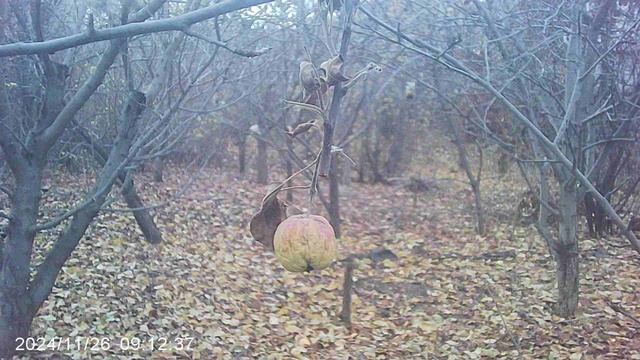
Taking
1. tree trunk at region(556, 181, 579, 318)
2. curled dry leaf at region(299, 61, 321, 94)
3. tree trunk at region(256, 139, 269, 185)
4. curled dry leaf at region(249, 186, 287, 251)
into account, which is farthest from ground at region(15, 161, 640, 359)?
curled dry leaf at region(299, 61, 321, 94)

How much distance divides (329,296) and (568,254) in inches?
92.6

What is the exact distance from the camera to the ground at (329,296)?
5.24m

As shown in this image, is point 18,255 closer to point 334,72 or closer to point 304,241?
point 304,241

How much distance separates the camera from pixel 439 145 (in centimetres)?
1316

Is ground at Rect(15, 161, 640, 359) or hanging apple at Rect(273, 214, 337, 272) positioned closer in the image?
hanging apple at Rect(273, 214, 337, 272)

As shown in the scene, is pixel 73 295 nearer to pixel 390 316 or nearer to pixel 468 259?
pixel 390 316

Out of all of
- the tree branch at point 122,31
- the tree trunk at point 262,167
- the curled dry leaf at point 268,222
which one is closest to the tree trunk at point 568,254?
the tree branch at point 122,31

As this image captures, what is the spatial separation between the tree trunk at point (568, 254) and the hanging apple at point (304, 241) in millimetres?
4749

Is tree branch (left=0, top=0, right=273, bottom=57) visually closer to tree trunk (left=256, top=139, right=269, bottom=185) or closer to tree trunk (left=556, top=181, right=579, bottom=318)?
tree trunk (left=556, top=181, right=579, bottom=318)

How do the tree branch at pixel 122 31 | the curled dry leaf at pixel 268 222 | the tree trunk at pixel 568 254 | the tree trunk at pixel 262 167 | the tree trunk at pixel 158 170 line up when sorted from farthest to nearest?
the tree trunk at pixel 262 167 < the tree trunk at pixel 158 170 < the tree trunk at pixel 568 254 < the tree branch at pixel 122 31 < the curled dry leaf at pixel 268 222

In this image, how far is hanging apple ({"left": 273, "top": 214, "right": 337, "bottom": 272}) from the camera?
113cm

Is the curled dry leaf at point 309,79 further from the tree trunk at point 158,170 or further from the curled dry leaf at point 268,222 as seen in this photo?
the tree trunk at point 158,170

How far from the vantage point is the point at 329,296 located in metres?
6.81

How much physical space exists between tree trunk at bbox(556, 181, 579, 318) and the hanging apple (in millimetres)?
4749
